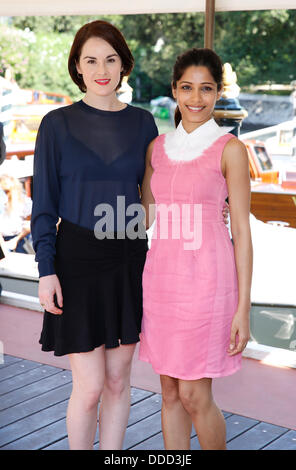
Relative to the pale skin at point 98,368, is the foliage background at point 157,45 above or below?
above

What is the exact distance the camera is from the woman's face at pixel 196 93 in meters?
1.71

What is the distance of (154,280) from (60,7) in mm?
2071

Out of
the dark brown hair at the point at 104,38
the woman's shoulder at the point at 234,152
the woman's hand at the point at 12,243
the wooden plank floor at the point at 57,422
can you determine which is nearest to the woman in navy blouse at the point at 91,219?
the dark brown hair at the point at 104,38

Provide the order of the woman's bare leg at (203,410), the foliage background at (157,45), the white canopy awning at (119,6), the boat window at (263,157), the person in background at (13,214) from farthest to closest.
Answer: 1. the foliage background at (157,45)
2. the person in background at (13,214)
3. the boat window at (263,157)
4. the white canopy awning at (119,6)
5. the woman's bare leg at (203,410)

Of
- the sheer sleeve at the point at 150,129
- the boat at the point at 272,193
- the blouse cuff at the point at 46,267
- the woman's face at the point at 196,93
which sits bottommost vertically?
the blouse cuff at the point at 46,267

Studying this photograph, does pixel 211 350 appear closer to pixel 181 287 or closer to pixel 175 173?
pixel 181 287

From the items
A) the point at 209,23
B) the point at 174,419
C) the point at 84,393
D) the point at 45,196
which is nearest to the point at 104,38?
the point at 45,196

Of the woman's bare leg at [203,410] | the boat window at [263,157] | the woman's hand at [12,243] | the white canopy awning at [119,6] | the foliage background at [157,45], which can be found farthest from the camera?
the foliage background at [157,45]

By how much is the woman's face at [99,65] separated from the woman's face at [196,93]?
0.62 ft

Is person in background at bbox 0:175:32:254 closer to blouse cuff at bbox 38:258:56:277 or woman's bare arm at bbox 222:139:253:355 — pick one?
blouse cuff at bbox 38:258:56:277

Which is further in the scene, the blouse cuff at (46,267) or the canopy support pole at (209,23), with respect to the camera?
the canopy support pole at (209,23)

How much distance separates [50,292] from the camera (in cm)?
173

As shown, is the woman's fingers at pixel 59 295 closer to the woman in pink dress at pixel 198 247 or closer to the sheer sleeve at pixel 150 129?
the woman in pink dress at pixel 198 247

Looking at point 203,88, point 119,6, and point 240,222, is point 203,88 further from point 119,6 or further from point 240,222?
point 119,6
